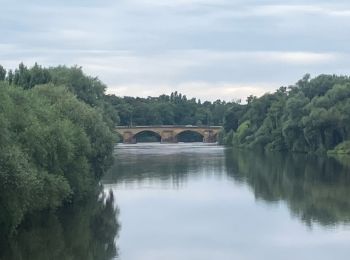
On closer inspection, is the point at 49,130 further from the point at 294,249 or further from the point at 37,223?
the point at 294,249

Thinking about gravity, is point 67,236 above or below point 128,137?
below

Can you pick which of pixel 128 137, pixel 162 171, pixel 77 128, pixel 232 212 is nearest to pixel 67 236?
pixel 77 128

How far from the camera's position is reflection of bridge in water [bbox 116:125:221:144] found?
158875 millimetres

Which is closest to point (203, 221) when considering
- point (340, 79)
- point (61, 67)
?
point (61, 67)

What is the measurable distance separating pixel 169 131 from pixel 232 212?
394 feet

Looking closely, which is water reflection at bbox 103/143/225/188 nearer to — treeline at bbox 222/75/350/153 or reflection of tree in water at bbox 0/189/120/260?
treeline at bbox 222/75/350/153

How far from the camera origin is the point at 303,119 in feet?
318

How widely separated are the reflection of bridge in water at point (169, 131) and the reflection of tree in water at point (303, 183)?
224 feet

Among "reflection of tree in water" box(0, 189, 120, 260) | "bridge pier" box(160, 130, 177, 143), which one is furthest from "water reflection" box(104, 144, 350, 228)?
"bridge pier" box(160, 130, 177, 143)

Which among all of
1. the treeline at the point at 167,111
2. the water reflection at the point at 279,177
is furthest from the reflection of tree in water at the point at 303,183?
the treeline at the point at 167,111

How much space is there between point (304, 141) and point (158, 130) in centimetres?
6339

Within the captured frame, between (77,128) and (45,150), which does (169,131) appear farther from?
(45,150)

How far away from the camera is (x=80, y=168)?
41.2 m

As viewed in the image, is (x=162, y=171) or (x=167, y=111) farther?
(x=167, y=111)
